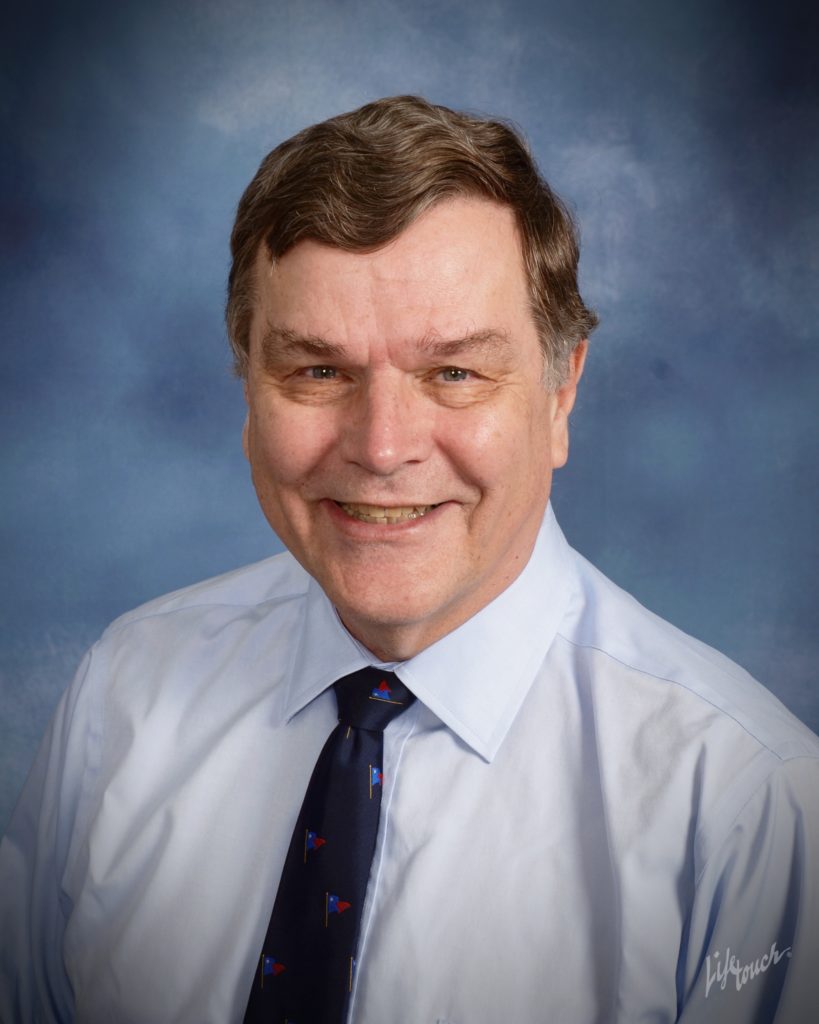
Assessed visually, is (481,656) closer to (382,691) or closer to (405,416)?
(382,691)

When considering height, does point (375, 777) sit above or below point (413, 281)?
below

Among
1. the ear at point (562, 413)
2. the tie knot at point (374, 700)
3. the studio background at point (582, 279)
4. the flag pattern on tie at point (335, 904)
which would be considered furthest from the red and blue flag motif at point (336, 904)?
the studio background at point (582, 279)

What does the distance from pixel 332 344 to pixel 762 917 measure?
4.03ft

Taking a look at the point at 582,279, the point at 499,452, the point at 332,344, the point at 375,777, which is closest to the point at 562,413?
the point at 499,452

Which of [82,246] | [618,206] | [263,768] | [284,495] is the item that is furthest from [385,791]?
[82,246]

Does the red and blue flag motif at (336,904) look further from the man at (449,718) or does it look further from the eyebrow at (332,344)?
the eyebrow at (332,344)

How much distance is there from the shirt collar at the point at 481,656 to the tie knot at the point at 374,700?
0.11ft

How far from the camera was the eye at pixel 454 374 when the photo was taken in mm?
2205

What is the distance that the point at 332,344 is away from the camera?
2.16m

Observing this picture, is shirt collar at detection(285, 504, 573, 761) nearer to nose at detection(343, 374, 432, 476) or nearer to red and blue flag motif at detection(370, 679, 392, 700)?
red and blue flag motif at detection(370, 679, 392, 700)

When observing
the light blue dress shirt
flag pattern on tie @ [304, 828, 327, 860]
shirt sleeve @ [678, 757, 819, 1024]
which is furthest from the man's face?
shirt sleeve @ [678, 757, 819, 1024]

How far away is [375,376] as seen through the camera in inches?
84.8

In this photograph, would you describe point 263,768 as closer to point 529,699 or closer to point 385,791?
point 385,791

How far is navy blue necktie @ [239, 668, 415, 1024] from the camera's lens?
86.0 inches
